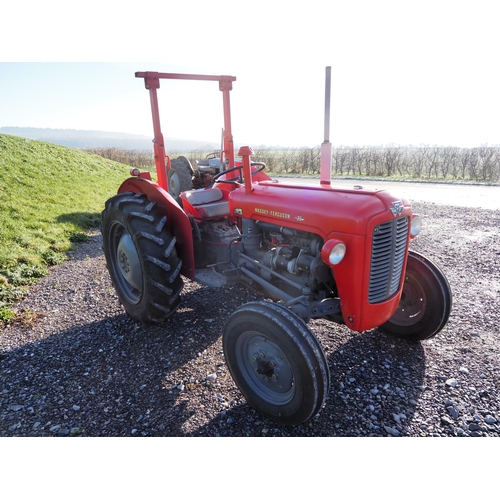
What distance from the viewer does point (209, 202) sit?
392cm

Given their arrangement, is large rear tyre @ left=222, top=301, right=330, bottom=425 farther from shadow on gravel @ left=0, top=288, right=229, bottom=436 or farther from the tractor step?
the tractor step

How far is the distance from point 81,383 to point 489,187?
50.0 feet

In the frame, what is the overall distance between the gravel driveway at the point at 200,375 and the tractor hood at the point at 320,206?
3.91 ft

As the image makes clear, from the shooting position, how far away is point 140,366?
2965 mm

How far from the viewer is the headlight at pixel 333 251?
2.24m

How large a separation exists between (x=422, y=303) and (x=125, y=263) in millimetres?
2756

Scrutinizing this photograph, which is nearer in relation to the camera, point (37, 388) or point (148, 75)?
point (37, 388)

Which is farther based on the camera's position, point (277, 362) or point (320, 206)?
point (320, 206)

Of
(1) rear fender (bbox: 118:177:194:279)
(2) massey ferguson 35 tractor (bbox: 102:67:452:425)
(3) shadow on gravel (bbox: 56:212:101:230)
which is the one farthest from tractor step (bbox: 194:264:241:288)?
(3) shadow on gravel (bbox: 56:212:101:230)

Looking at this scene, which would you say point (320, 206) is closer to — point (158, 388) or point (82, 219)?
point (158, 388)

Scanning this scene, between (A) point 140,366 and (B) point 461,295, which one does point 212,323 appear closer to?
(A) point 140,366

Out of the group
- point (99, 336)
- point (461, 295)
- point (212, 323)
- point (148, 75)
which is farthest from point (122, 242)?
point (461, 295)

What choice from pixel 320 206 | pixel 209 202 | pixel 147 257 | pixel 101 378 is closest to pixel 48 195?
pixel 209 202

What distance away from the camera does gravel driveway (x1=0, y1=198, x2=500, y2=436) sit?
2.34 m
